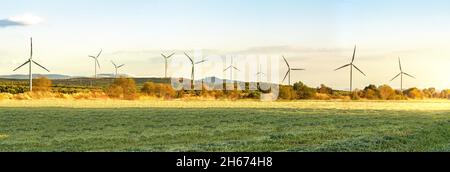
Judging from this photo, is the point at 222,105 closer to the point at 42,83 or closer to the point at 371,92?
the point at 371,92

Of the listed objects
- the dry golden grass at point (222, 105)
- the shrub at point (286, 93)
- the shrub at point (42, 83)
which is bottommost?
the dry golden grass at point (222, 105)

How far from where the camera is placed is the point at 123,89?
106375 mm

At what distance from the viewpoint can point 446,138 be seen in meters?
24.2

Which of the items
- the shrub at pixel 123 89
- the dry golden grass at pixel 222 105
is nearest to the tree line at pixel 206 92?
the shrub at pixel 123 89

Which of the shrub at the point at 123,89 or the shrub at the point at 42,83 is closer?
the shrub at the point at 123,89

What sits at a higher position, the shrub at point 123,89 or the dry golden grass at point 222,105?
the shrub at point 123,89

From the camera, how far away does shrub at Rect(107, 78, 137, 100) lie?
102775mm

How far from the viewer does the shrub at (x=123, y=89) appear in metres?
103

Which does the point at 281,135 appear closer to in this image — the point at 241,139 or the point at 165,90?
the point at 241,139

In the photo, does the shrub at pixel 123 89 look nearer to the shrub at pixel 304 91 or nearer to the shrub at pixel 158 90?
the shrub at pixel 158 90

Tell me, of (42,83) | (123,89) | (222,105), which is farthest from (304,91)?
(42,83)
